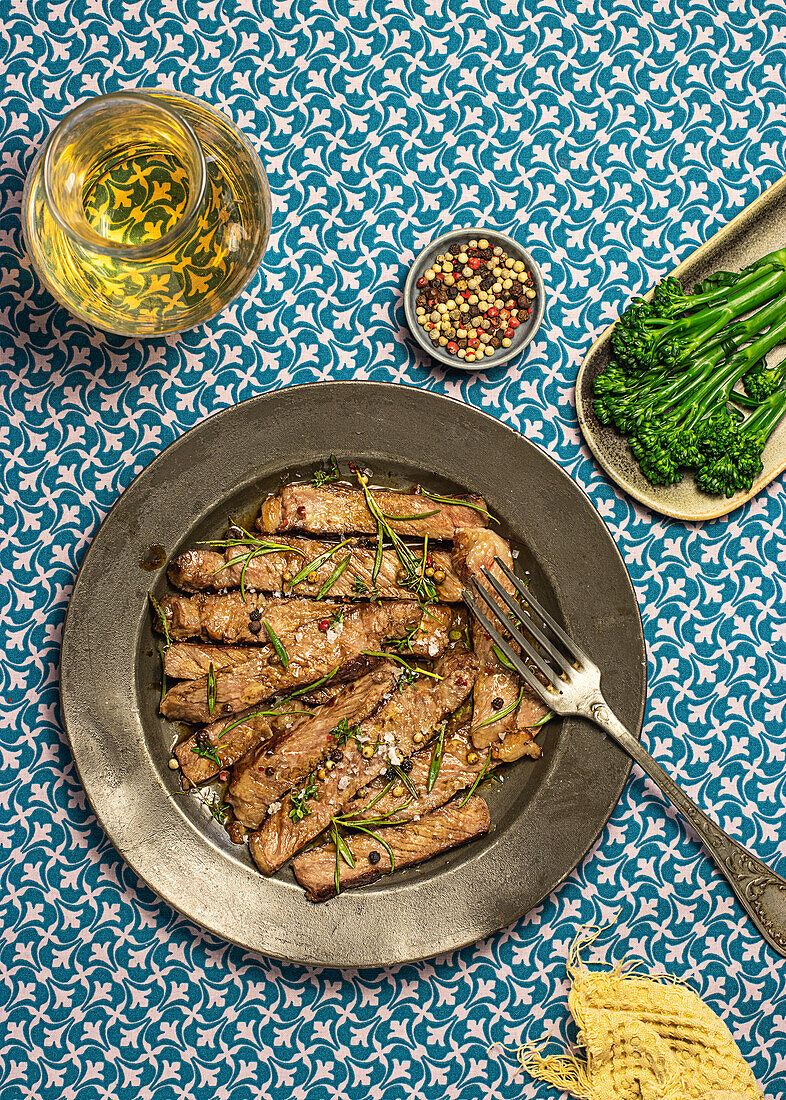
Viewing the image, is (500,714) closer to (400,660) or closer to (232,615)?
(400,660)

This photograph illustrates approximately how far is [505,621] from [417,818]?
0.90 meters

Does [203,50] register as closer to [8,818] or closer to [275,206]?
[275,206]

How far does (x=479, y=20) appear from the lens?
3.49 m

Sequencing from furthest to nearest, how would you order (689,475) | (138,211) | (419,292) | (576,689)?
(689,475) < (419,292) < (576,689) < (138,211)

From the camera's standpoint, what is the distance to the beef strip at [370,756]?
10.5 feet

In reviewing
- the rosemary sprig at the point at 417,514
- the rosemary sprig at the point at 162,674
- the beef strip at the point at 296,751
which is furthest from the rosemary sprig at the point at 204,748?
the rosemary sprig at the point at 417,514

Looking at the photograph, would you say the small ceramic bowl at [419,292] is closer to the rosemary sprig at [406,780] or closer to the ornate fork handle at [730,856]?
the ornate fork handle at [730,856]

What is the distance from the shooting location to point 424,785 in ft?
10.8

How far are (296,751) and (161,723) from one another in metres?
0.58

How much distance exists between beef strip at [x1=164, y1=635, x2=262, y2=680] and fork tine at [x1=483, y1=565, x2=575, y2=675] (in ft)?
3.53

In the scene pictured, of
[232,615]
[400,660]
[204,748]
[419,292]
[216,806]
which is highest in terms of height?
[419,292]

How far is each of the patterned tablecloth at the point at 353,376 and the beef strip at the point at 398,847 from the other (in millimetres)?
565

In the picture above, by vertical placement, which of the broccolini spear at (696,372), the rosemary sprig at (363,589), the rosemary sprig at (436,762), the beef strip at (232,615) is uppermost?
the broccolini spear at (696,372)

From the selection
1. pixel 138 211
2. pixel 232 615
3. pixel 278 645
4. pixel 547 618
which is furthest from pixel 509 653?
pixel 138 211
